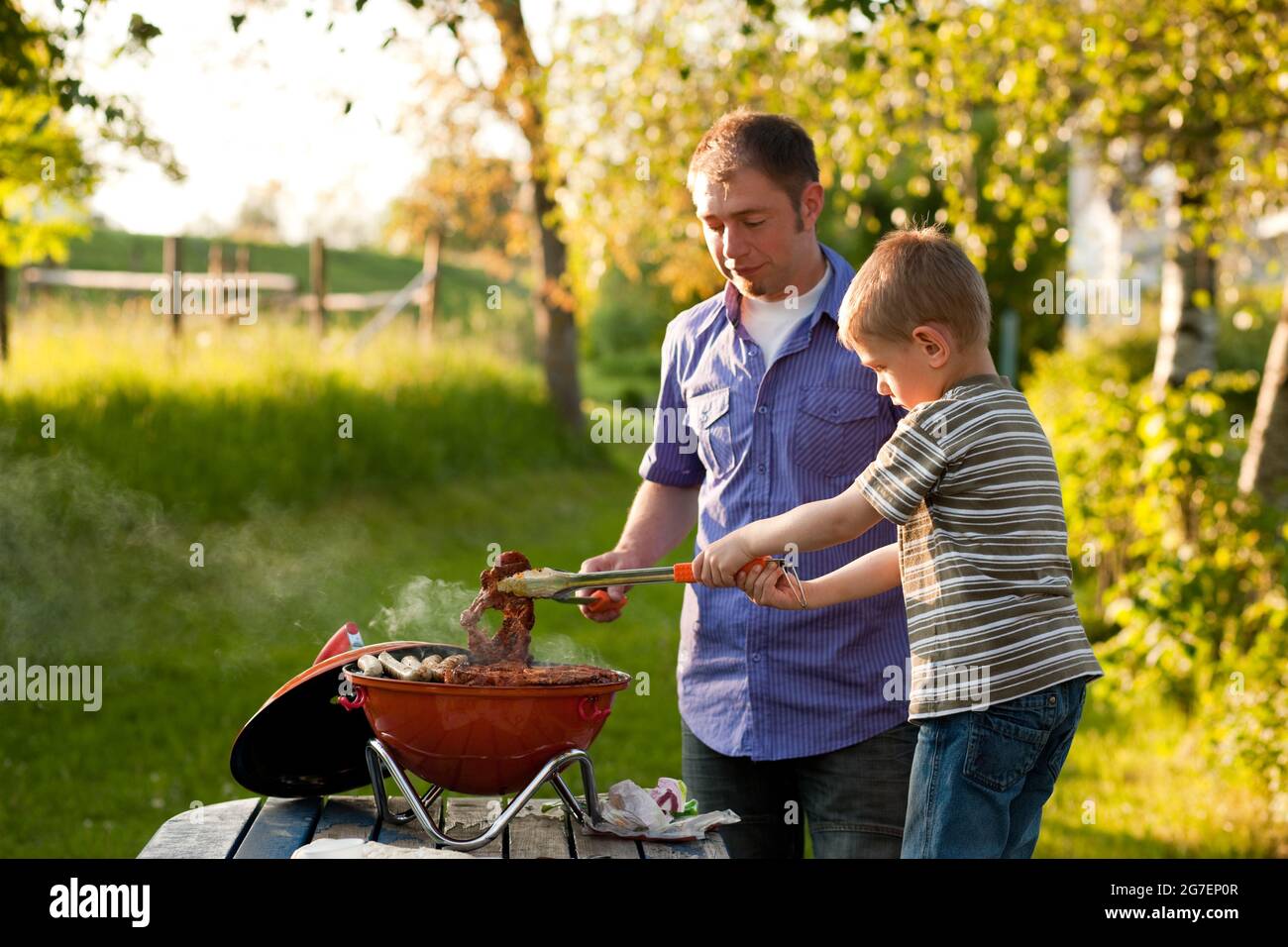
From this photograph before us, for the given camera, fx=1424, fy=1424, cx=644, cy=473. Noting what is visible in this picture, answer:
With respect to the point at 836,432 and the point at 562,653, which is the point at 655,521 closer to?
the point at 562,653

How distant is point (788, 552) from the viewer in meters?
3.04

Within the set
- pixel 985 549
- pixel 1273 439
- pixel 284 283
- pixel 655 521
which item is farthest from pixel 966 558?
pixel 284 283

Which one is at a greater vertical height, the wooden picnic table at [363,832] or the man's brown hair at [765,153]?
the man's brown hair at [765,153]

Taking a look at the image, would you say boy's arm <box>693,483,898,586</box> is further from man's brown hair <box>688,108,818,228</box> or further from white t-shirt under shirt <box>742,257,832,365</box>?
man's brown hair <box>688,108,818,228</box>

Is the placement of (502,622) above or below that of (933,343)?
below

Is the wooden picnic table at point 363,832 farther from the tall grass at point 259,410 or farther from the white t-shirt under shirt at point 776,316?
the tall grass at point 259,410

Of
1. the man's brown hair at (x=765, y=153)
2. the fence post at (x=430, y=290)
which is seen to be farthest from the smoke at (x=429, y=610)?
the fence post at (x=430, y=290)

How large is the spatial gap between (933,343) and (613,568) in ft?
3.68

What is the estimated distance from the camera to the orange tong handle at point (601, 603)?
3.29 meters

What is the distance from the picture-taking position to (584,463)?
17078mm

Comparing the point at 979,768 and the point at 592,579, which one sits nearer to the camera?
the point at 979,768

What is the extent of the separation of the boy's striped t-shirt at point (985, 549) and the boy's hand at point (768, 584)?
35cm
